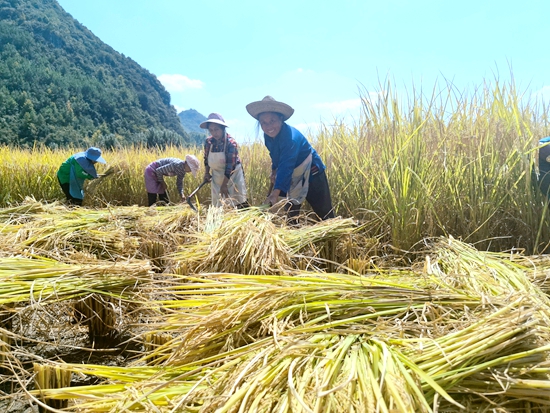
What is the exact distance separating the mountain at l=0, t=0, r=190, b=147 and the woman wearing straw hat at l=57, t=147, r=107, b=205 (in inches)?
931

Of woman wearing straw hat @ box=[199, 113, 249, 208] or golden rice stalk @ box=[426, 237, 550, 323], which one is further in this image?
woman wearing straw hat @ box=[199, 113, 249, 208]

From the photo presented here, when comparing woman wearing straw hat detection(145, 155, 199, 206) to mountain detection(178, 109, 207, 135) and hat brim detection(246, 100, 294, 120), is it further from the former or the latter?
mountain detection(178, 109, 207, 135)

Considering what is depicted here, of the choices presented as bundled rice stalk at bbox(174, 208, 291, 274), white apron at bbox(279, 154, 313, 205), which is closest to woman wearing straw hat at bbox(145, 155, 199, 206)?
white apron at bbox(279, 154, 313, 205)

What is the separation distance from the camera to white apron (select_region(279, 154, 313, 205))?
121 inches

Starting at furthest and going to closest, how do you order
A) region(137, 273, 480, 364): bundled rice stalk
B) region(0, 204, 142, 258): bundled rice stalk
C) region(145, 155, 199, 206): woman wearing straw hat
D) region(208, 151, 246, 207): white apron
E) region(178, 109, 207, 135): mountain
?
region(178, 109, 207, 135): mountain → region(145, 155, 199, 206): woman wearing straw hat → region(208, 151, 246, 207): white apron → region(0, 204, 142, 258): bundled rice stalk → region(137, 273, 480, 364): bundled rice stalk

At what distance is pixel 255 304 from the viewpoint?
103 centimetres

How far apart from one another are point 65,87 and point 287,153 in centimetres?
5559

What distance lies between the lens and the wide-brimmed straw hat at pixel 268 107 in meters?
3.09

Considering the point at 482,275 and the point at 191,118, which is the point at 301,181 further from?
the point at 191,118

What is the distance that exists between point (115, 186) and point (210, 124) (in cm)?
394

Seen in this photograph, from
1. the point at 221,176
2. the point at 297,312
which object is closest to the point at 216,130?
the point at 221,176

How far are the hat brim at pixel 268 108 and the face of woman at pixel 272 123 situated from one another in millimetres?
46

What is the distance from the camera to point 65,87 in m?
48.4

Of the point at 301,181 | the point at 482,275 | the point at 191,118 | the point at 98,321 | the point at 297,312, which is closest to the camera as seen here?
the point at 297,312
